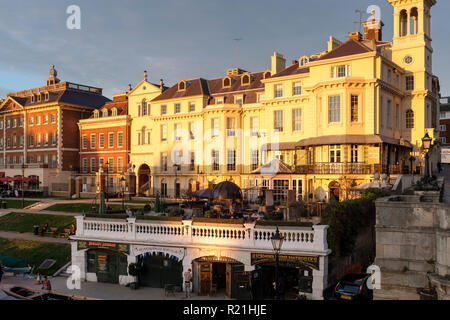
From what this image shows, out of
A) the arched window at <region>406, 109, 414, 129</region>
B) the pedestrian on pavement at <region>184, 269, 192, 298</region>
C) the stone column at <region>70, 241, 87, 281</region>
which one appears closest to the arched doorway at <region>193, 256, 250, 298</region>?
the pedestrian on pavement at <region>184, 269, 192, 298</region>

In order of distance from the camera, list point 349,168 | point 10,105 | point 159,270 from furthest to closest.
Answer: point 10,105 → point 349,168 → point 159,270

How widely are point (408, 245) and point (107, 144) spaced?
5141 centimetres

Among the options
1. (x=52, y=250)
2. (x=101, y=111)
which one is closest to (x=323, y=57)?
(x=52, y=250)

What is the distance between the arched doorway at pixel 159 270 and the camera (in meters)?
20.9

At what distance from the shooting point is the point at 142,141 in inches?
2258

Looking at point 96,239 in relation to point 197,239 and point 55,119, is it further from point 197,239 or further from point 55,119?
point 55,119

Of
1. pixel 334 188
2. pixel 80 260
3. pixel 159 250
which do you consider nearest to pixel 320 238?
pixel 159 250

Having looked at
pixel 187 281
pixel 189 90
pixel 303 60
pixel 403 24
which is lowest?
pixel 187 281

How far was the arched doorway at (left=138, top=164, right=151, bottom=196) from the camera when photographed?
182ft

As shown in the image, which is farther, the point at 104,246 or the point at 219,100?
the point at 219,100

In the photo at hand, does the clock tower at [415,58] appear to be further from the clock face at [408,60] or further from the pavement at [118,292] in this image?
the pavement at [118,292]

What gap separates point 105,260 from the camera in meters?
22.6

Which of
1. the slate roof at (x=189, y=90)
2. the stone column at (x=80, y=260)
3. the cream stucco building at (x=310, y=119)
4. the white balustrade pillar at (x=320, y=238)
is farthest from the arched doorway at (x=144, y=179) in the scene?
the white balustrade pillar at (x=320, y=238)

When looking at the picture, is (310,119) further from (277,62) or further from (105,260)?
(105,260)
